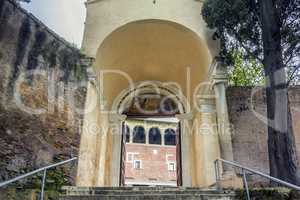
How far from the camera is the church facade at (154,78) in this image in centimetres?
769

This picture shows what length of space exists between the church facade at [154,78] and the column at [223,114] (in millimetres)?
24

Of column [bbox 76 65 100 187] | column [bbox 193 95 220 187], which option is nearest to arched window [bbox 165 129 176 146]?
column [bbox 193 95 220 187]

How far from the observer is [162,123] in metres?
26.4

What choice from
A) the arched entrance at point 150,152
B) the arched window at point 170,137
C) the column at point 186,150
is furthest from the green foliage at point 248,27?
the arched window at point 170,137

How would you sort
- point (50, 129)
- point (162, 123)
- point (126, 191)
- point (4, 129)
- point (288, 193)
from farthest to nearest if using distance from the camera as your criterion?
point (162, 123)
point (50, 129)
point (4, 129)
point (126, 191)
point (288, 193)

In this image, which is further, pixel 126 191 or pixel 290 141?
pixel 290 141

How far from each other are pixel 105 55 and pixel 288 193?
6365 mm

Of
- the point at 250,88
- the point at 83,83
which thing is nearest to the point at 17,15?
the point at 83,83

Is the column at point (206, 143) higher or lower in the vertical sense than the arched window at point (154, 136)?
lower

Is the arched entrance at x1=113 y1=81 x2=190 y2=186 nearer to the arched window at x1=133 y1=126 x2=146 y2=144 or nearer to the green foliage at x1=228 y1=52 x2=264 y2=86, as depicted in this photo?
the arched window at x1=133 y1=126 x2=146 y2=144

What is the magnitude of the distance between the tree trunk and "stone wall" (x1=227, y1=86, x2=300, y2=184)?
1.85 meters

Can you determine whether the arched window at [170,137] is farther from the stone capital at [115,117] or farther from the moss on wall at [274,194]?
the moss on wall at [274,194]

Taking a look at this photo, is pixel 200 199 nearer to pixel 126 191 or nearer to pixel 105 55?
pixel 126 191

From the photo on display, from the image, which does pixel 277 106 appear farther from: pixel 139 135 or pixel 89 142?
pixel 139 135
